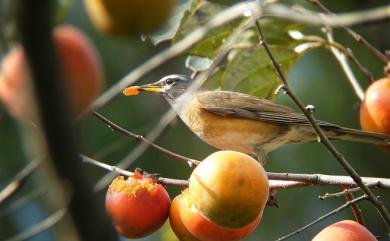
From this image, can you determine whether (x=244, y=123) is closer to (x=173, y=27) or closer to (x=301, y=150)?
(x=173, y=27)

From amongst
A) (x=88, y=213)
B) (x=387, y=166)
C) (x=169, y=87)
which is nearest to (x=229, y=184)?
(x=88, y=213)

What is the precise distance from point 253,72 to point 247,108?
2.21 ft

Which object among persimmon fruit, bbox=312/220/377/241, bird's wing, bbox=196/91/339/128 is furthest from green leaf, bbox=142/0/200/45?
persimmon fruit, bbox=312/220/377/241

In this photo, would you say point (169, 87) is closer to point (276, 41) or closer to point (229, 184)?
point (276, 41)

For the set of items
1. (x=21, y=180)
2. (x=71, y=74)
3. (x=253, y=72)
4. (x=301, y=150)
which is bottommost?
(x=301, y=150)

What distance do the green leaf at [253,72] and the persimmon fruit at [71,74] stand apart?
9.79 ft

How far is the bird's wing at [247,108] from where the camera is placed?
188 inches

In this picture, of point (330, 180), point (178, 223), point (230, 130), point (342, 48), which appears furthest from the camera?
point (230, 130)

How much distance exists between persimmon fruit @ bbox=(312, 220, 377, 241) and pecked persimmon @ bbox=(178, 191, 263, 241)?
0.76 ft

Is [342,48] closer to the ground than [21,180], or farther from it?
closer to the ground

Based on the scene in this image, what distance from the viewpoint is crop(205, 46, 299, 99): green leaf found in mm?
4242

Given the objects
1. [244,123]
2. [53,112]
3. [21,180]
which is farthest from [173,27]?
[53,112]

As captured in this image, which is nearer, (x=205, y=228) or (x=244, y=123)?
(x=205, y=228)

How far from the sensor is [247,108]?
490 cm
